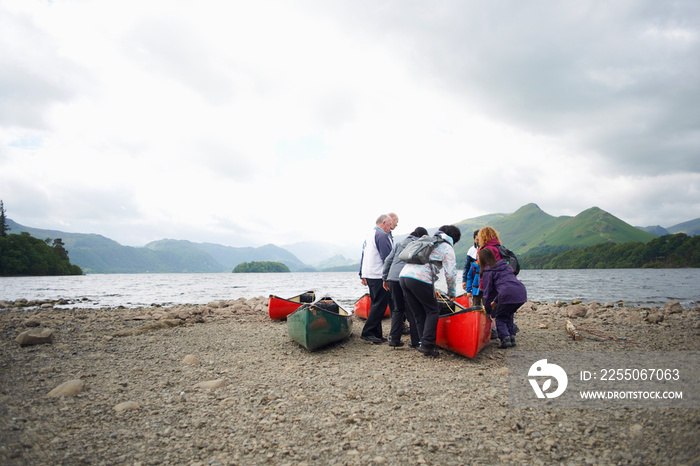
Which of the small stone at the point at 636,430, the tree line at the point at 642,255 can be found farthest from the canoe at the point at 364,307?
the tree line at the point at 642,255

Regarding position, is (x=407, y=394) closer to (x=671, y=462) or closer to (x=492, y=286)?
(x=671, y=462)

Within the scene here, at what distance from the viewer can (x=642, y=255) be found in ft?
344

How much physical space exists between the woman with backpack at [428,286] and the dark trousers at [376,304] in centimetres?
125

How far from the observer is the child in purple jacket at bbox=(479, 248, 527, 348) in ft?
24.5

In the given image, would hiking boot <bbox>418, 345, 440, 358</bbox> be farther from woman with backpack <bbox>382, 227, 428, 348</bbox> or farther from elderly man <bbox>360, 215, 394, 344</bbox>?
elderly man <bbox>360, 215, 394, 344</bbox>

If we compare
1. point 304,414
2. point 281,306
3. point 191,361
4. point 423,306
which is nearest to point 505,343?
point 423,306

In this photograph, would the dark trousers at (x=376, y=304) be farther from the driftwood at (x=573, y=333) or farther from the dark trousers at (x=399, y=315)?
the driftwood at (x=573, y=333)

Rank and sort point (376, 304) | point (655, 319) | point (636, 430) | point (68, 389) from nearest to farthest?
point (636, 430), point (68, 389), point (376, 304), point (655, 319)

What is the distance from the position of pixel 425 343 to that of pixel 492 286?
211 cm

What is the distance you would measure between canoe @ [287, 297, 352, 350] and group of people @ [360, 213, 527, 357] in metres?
0.91

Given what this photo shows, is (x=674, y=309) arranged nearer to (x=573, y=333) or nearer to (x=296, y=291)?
(x=573, y=333)

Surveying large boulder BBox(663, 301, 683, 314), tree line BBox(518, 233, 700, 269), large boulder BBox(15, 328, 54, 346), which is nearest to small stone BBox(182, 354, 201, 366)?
large boulder BBox(15, 328, 54, 346)

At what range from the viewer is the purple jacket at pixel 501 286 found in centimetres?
745

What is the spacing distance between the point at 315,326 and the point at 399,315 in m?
2.04
